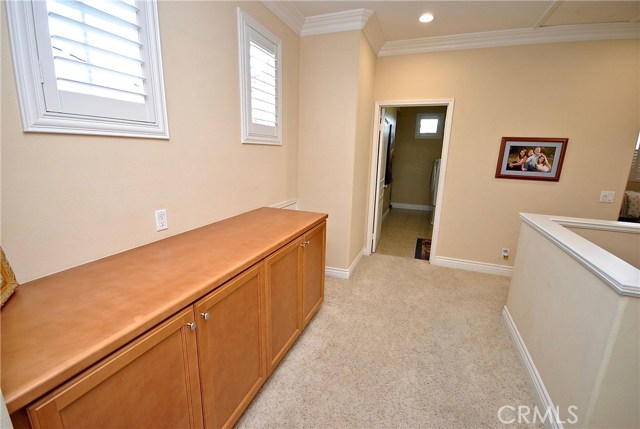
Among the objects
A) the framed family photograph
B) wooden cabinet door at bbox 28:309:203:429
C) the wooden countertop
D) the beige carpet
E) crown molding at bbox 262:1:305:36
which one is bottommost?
the beige carpet

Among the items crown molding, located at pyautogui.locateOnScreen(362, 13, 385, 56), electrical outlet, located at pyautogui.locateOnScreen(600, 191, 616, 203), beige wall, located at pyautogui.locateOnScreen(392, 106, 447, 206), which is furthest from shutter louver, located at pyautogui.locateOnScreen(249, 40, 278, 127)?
beige wall, located at pyautogui.locateOnScreen(392, 106, 447, 206)

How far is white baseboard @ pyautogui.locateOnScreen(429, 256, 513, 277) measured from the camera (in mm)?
3410

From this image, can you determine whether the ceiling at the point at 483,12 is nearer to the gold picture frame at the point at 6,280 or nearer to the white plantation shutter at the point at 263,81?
the white plantation shutter at the point at 263,81

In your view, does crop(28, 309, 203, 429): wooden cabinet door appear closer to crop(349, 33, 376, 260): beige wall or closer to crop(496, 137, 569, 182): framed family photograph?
crop(349, 33, 376, 260): beige wall

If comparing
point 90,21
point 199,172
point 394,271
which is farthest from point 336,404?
point 90,21

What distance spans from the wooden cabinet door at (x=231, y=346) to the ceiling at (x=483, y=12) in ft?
8.09

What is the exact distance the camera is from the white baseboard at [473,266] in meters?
3.41

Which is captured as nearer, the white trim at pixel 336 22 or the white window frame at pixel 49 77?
the white window frame at pixel 49 77

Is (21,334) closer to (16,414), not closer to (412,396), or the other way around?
(16,414)

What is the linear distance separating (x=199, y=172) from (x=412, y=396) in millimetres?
1953

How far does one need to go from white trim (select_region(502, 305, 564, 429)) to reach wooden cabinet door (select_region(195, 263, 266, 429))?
1607 millimetres

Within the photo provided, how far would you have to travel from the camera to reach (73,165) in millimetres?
1179

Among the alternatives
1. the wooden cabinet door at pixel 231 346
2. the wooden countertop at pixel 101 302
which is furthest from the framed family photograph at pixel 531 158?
the wooden cabinet door at pixel 231 346

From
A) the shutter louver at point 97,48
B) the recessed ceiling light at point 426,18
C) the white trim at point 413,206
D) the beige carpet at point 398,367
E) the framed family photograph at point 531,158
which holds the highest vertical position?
the recessed ceiling light at point 426,18
